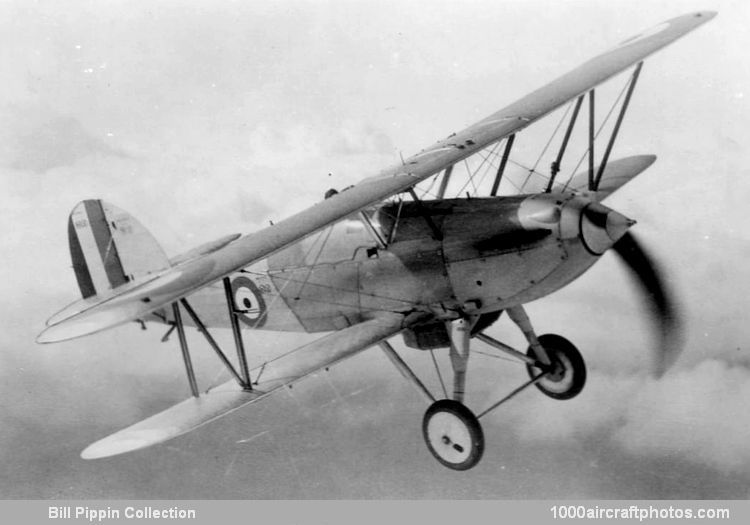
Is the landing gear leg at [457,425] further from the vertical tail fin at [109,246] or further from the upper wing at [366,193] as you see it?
the vertical tail fin at [109,246]

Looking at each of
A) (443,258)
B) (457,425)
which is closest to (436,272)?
(443,258)

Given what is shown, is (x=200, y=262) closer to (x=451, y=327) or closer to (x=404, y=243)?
(x=404, y=243)

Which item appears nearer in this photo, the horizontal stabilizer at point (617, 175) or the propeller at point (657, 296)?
the propeller at point (657, 296)

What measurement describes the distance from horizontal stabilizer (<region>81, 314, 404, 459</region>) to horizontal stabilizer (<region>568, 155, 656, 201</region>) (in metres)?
2.34

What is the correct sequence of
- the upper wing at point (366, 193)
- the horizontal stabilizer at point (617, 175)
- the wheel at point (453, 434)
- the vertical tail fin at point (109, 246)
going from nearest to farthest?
the upper wing at point (366, 193) → the wheel at point (453, 434) → the horizontal stabilizer at point (617, 175) → the vertical tail fin at point (109, 246)

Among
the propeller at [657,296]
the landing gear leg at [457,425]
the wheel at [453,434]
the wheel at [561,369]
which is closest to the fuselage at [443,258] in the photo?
the landing gear leg at [457,425]

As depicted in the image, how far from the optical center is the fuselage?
5.27m

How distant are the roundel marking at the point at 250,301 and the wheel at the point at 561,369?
98.9 inches

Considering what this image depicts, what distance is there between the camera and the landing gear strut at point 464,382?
5.51 meters

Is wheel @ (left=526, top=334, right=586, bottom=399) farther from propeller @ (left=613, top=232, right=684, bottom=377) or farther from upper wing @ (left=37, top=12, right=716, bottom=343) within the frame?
upper wing @ (left=37, top=12, right=716, bottom=343)

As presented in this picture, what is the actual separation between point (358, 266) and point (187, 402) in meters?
1.71

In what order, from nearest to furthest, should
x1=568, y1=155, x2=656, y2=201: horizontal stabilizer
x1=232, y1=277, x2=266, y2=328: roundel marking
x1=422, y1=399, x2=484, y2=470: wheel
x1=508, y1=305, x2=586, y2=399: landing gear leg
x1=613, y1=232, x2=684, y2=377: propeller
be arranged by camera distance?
x1=422, y1=399, x2=484, y2=470: wheel, x1=613, y1=232, x2=684, y2=377: propeller, x1=508, y1=305, x2=586, y2=399: landing gear leg, x1=568, y1=155, x2=656, y2=201: horizontal stabilizer, x1=232, y1=277, x2=266, y2=328: roundel marking

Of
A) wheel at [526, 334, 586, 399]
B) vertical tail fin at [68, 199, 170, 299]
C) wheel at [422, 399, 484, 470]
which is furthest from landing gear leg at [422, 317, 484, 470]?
vertical tail fin at [68, 199, 170, 299]

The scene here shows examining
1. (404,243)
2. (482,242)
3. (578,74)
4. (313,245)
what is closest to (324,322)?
(313,245)
